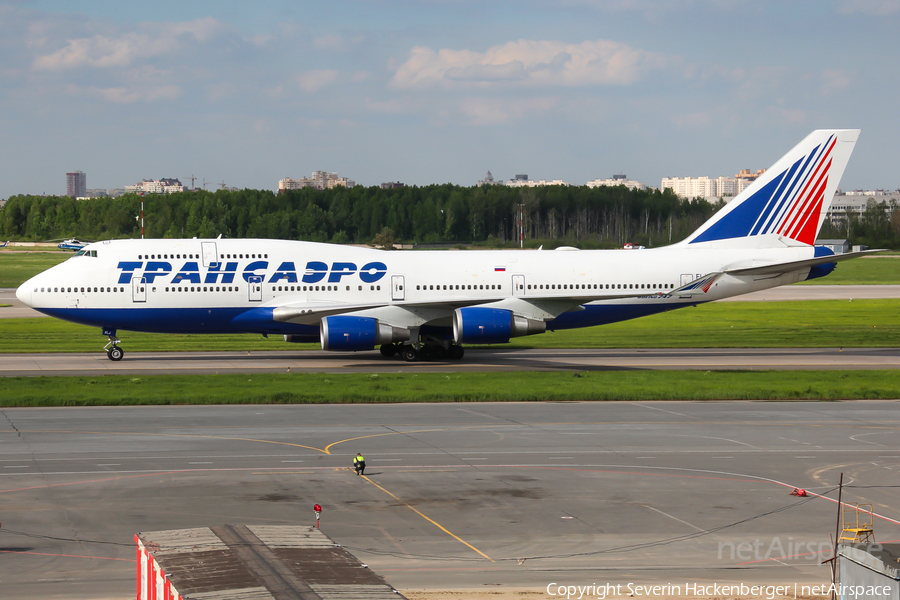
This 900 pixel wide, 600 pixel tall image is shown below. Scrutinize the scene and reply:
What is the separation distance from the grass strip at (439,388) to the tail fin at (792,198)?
11.8m

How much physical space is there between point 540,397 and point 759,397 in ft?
25.6

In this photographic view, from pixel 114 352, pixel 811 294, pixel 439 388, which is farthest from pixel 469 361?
pixel 811 294

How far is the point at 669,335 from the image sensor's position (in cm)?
5453

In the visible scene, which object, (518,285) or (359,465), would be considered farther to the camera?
(518,285)

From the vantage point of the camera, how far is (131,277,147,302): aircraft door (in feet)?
135

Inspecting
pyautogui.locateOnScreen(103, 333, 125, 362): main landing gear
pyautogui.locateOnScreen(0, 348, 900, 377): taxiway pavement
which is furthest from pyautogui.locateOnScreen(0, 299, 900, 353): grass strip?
pyautogui.locateOnScreen(103, 333, 125, 362): main landing gear

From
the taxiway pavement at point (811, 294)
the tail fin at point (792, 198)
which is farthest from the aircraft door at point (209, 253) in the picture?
the taxiway pavement at point (811, 294)

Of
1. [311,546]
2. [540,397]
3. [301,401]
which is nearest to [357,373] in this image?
[301,401]

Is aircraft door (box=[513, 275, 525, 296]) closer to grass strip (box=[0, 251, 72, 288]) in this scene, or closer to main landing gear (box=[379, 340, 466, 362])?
main landing gear (box=[379, 340, 466, 362])

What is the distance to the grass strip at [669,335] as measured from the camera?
49.6m

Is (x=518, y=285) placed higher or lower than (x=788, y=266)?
lower

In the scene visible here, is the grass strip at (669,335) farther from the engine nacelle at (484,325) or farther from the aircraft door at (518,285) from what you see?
the engine nacelle at (484,325)

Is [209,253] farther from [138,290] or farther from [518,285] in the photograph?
[518,285]

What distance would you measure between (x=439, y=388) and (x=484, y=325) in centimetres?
783
